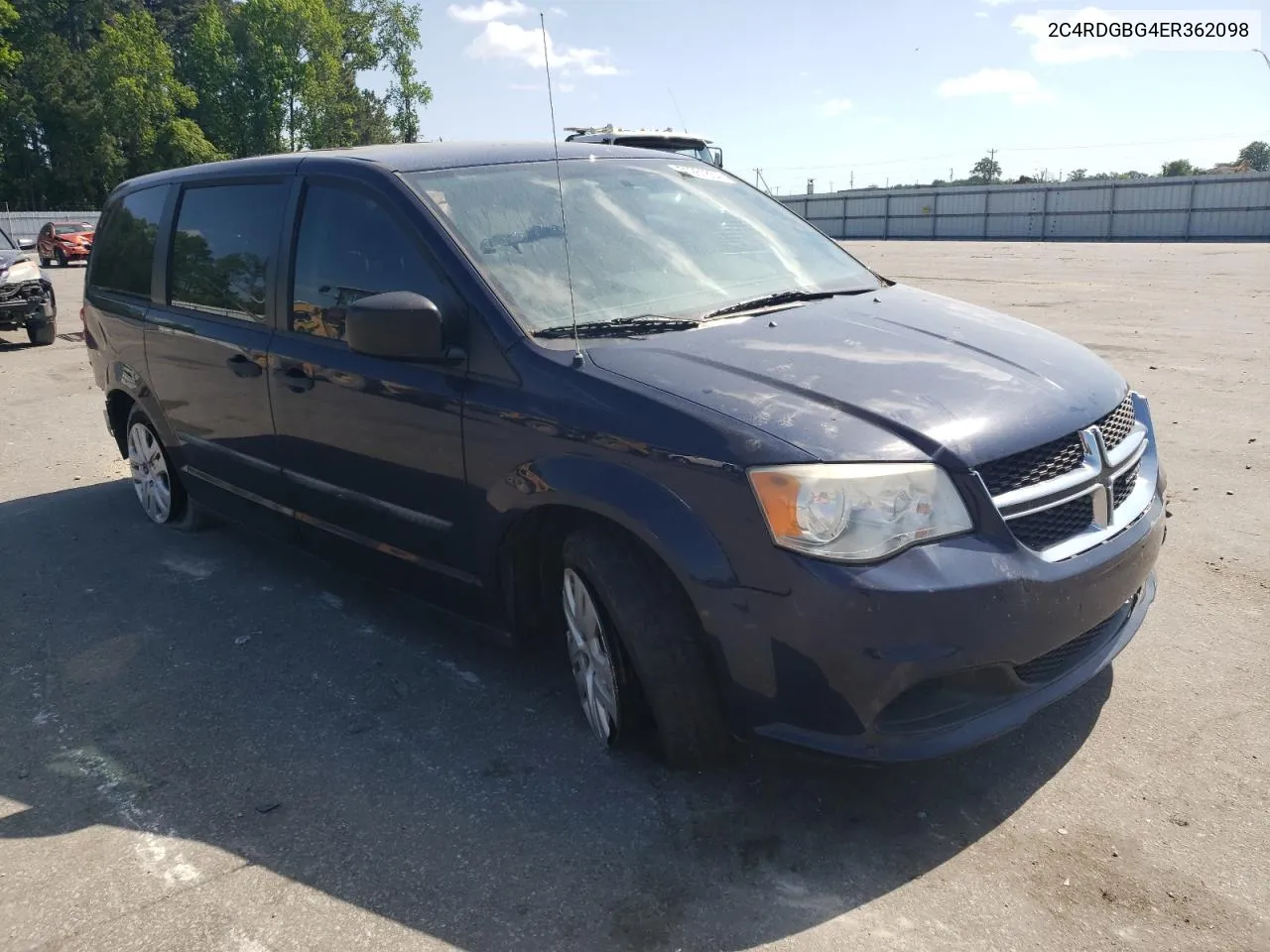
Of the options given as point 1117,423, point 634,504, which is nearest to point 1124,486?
point 1117,423

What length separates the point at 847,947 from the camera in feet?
7.84

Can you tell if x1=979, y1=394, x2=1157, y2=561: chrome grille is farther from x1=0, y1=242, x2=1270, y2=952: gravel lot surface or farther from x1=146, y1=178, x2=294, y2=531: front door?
x1=146, y1=178, x2=294, y2=531: front door

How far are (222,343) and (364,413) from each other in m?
1.18

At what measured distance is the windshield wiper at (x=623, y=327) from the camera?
3.27 meters

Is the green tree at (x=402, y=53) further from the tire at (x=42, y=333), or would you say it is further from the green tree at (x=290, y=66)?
the tire at (x=42, y=333)

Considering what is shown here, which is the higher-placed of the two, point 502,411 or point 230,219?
point 230,219

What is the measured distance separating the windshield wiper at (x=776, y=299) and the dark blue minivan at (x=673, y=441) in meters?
0.02

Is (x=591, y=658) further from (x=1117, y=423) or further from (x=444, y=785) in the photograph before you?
(x=1117, y=423)

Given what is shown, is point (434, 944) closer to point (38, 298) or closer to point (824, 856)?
point (824, 856)

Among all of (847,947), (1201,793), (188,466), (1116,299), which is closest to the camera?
(847,947)

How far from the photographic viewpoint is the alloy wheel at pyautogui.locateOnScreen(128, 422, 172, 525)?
18.6ft

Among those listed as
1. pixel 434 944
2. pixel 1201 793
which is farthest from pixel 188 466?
pixel 1201 793

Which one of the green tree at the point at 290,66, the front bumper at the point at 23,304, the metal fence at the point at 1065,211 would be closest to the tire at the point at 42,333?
the front bumper at the point at 23,304

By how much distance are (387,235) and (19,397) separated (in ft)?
26.4
